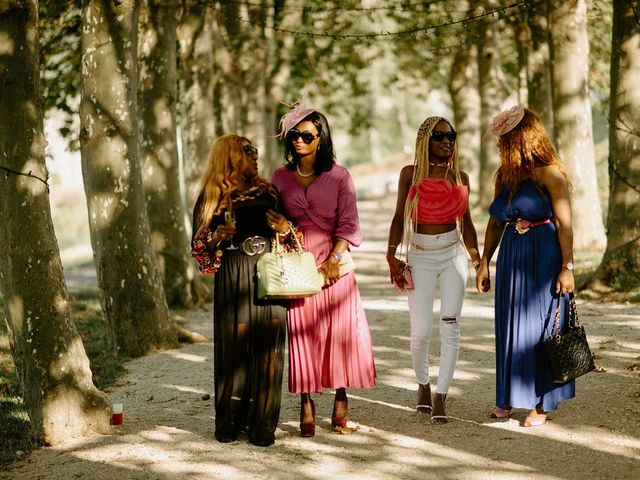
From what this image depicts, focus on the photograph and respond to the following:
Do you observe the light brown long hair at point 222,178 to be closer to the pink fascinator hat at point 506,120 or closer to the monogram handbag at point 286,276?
the monogram handbag at point 286,276

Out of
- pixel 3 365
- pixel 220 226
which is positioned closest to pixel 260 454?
pixel 220 226

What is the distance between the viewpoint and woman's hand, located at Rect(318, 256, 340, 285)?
6578 mm

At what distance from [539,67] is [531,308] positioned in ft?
46.9

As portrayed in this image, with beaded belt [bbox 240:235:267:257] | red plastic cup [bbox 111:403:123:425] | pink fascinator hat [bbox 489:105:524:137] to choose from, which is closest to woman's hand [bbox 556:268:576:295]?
pink fascinator hat [bbox 489:105:524:137]

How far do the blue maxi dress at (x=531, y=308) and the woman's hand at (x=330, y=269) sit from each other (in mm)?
1281

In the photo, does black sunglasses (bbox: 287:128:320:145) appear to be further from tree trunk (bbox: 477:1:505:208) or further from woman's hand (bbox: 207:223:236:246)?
tree trunk (bbox: 477:1:505:208)

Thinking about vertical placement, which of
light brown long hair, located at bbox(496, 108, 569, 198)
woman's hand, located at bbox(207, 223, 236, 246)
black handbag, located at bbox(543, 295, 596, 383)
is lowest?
black handbag, located at bbox(543, 295, 596, 383)

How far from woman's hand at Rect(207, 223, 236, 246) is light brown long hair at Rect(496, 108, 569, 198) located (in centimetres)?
204

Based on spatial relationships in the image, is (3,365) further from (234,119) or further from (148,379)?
(234,119)

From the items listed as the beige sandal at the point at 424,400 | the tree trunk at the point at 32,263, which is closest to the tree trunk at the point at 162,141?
the tree trunk at the point at 32,263

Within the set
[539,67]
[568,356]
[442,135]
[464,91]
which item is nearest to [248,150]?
[442,135]

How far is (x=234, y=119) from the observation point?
2291cm

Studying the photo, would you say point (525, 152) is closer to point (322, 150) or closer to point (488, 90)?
point (322, 150)

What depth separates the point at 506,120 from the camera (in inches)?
272
